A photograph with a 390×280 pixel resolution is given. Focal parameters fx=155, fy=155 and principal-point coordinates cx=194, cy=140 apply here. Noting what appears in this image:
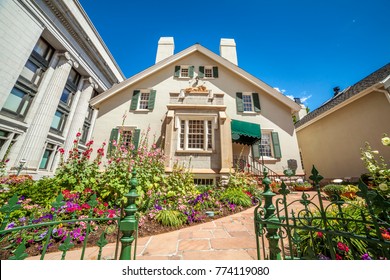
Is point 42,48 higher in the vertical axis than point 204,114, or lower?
higher

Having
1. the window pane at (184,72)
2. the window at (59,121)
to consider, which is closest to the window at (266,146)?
the window pane at (184,72)

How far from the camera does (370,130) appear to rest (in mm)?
9125

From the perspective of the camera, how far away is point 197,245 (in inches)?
118

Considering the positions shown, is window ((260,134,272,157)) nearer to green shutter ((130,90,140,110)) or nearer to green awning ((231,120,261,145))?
green awning ((231,120,261,145))

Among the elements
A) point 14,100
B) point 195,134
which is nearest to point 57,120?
point 14,100

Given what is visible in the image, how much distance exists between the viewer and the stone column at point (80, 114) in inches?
733

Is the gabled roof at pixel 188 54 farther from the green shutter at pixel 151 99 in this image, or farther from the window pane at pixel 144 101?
the green shutter at pixel 151 99

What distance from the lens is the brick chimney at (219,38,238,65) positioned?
15.3 meters

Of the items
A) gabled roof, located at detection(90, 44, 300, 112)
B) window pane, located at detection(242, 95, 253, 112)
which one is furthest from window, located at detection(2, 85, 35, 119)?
window pane, located at detection(242, 95, 253, 112)

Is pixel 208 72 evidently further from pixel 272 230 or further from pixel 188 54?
pixel 272 230

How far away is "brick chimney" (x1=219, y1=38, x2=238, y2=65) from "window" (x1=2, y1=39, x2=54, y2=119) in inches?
713

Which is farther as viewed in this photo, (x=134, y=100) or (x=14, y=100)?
(x=14, y=100)

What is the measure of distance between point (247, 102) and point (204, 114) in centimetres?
490
